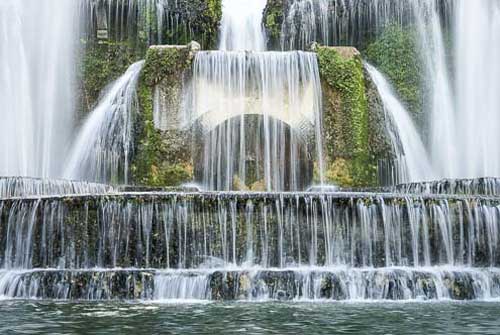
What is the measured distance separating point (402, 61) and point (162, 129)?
9.69m

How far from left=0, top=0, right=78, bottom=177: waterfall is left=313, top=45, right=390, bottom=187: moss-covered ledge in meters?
8.69

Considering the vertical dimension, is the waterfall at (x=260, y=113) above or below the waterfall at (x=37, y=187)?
above

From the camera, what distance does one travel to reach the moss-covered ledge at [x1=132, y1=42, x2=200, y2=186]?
2134 cm

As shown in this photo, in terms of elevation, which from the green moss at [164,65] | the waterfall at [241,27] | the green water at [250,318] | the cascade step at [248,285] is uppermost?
the waterfall at [241,27]

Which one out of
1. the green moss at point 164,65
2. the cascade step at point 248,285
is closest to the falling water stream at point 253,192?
the cascade step at point 248,285

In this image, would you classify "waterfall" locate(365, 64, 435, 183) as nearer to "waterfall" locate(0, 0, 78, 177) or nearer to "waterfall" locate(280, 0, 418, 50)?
"waterfall" locate(280, 0, 418, 50)

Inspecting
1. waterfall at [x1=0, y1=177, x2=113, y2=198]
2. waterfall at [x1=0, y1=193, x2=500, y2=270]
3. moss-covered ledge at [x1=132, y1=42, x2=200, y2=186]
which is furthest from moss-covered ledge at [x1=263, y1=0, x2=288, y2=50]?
waterfall at [x1=0, y1=193, x2=500, y2=270]

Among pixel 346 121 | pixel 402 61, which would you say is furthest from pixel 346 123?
pixel 402 61

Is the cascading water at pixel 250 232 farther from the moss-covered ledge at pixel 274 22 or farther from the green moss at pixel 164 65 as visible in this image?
the moss-covered ledge at pixel 274 22

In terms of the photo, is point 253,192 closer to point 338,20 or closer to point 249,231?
point 249,231

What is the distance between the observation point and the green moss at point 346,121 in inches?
857

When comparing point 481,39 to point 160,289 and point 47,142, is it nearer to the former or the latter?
point 47,142

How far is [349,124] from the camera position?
22.0m

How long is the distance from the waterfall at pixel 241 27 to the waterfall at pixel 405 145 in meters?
5.28
